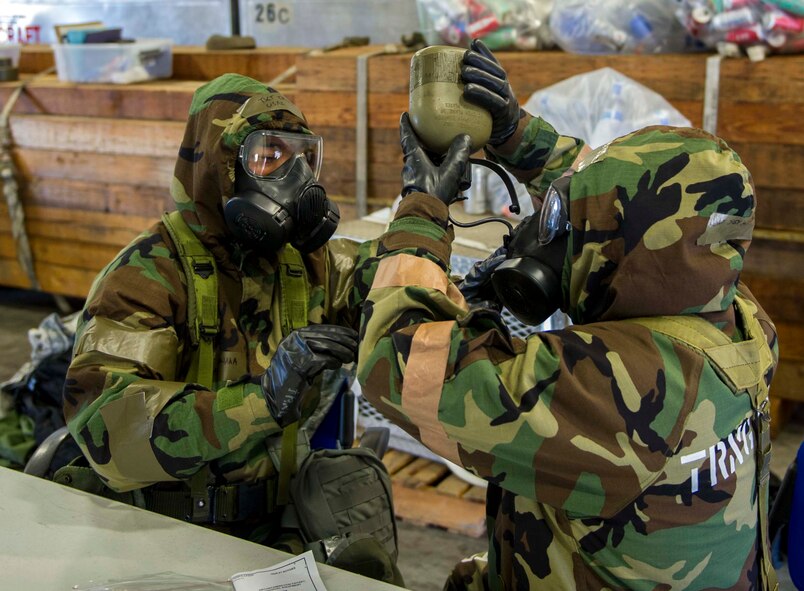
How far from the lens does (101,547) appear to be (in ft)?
5.16

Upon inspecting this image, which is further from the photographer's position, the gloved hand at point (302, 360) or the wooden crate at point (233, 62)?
the wooden crate at point (233, 62)

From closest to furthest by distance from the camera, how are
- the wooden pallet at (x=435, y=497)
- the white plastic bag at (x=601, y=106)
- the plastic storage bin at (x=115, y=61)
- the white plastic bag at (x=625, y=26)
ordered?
the wooden pallet at (x=435, y=497)
the white plastic bag at (x=601, y=106)
the white plastic bag at (x=625, y=26)
the plastic storage bin at (x=115, y=61)

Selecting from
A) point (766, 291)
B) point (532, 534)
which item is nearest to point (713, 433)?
point (532, 534)

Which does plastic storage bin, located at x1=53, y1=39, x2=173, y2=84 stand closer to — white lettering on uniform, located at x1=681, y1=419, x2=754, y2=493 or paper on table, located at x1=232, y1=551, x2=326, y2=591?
paper on table, located at x1=232, y1=551, x2=326, y2=591

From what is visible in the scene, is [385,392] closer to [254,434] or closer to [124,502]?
[254,434]

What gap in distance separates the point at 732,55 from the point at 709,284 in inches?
94.8

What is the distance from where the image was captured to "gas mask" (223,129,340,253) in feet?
6.08

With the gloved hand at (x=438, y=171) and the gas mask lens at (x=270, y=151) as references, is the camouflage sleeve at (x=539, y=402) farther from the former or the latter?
the gas mask lens at (x=270, y=151)

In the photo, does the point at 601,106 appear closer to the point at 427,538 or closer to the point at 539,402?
the point at 427,538

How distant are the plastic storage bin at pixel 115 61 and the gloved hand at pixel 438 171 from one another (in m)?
3.74

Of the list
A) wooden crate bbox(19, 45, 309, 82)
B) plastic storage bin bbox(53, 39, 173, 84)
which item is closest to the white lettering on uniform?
wooden crate bbox(19, 45, 309, 82)

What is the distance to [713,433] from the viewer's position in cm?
130

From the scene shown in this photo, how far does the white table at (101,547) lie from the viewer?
58.5 inches

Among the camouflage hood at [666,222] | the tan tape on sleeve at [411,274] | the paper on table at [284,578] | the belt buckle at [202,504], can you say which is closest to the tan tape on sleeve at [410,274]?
the tan tape on sleeve at [411,274]
